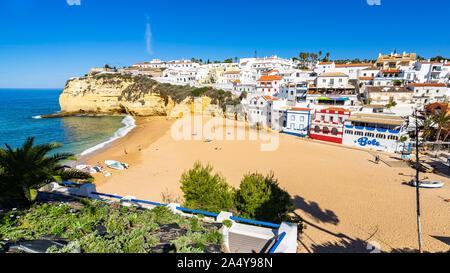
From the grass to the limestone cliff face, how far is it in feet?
174

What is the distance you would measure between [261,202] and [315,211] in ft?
22.8

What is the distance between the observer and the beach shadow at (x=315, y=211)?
49.9 ft

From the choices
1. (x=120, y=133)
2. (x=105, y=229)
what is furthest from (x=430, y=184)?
(x=120, y=133)

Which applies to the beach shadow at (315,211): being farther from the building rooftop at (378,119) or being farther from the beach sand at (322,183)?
the building rooftop at (378,119)

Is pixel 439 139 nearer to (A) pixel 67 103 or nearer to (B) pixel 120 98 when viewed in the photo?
(B) pixel 120 98

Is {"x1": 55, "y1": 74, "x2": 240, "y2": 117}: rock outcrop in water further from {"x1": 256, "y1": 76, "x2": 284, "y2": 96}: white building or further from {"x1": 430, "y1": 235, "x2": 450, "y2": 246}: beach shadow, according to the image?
{"x1": 430, "y1": 235, "x2": 450, "y2": 246}: beach shadow

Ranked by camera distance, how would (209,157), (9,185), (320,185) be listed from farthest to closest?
(209,157) < (320,185) < (9,185)

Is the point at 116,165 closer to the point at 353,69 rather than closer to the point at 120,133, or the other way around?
the point at 120,133

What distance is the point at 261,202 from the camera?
38.7 ft

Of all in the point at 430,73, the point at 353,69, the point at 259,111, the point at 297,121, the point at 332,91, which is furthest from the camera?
the point at 353,69

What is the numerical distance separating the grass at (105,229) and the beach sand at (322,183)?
838 centimetres
